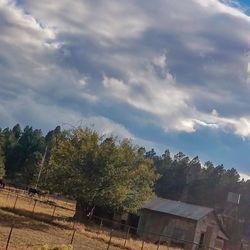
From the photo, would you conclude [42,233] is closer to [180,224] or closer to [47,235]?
[47,235]

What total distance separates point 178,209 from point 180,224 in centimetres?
200

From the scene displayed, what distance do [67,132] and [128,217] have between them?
10987 millimetres

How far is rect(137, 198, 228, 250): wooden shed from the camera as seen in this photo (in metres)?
43.6

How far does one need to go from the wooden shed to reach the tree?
2.54m

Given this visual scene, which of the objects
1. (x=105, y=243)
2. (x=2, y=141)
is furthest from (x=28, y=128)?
(x=105, y=243)

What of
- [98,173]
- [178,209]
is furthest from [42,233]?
[178,209]

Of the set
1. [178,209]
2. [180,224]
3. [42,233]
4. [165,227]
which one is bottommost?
[42,233]

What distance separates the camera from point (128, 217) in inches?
1938

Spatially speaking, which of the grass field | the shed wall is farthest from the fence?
the shed wall

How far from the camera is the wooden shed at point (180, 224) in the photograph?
143ft

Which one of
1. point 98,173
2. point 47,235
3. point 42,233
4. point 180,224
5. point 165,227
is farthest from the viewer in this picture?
point 165,227

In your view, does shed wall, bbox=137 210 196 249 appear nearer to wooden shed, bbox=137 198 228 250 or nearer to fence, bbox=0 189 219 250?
wooden shed, bbox=137 198 228 250

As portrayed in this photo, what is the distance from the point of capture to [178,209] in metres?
46.3

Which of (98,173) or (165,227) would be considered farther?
(165,227)
